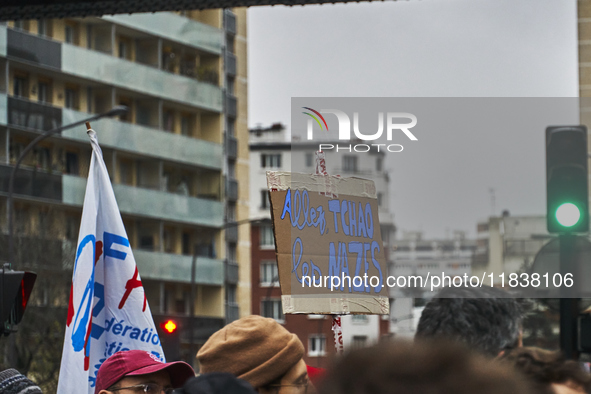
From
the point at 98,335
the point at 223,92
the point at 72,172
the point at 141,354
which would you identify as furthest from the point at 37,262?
the point at 141,354

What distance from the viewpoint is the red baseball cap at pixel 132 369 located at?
4566 mm

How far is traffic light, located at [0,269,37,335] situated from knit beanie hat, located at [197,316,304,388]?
15.3 ft

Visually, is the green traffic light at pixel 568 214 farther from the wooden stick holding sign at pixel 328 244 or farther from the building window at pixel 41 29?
the building window at pixel 41 29

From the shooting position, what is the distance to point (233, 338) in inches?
140

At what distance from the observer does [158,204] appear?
5506 centimetres

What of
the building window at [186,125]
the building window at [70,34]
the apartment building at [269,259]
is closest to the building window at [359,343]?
the building window at [70,34]

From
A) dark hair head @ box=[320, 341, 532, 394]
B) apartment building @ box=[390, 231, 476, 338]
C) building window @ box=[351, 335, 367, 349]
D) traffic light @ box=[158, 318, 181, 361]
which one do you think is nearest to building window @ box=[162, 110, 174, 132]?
traffic light @ box=[158, 318, 181, 361]

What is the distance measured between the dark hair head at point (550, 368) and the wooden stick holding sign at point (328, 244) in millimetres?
2622

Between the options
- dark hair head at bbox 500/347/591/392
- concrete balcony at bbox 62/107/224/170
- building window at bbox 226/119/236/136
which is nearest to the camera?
dark hair head at bbox 500/347/591/392

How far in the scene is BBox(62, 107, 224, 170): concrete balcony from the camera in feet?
169

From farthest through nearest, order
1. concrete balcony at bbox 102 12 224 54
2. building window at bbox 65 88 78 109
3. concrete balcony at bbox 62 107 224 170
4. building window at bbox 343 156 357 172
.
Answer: concrete balcony at bbox 102 12 224 54
concrete balcony at bbox 62 107 224 170
building window at bbox 65 88 78 109
building window at bbox 343 156 357 172

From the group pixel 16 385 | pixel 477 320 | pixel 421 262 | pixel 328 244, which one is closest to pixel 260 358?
pixel 477 320

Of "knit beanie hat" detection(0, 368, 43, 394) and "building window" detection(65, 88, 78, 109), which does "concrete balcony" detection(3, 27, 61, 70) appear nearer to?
"building window" detection(65, 88, 78, 109)

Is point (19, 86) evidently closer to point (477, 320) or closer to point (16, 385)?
point (16, 385)
